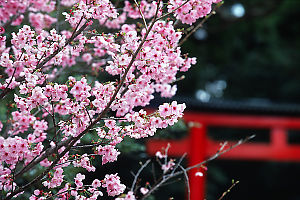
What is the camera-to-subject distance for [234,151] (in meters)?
6.74

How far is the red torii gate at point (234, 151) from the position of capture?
635 centimetres

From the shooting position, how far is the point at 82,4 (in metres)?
1.77

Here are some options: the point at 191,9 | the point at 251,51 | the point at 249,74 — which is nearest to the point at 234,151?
the point at 251,51

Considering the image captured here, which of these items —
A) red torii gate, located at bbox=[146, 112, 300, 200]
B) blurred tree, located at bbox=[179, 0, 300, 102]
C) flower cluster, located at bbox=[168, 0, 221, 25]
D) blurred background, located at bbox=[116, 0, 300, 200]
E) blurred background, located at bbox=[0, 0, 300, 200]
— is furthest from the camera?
blurred background, located at bbox=[116, 0, 300, 200]

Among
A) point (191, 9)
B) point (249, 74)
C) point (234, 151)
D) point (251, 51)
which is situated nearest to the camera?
point (191, 9)

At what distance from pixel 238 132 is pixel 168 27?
9.02 meters

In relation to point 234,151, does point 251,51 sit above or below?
above

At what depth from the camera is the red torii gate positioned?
635cm

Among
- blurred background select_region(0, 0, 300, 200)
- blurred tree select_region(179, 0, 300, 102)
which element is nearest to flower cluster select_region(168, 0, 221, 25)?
blurred background select_region(0, 0, 300, 200)

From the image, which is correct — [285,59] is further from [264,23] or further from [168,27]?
[168,27]

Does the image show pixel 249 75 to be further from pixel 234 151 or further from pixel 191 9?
pixel 191 9

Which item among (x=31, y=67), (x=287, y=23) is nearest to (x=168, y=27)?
(x=31, y=67)

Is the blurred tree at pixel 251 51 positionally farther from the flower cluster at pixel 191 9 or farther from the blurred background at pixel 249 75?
the flower cluster at pixel 191 9

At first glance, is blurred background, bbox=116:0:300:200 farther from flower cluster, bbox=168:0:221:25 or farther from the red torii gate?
flower cluster, bbox=168:0:221:25
